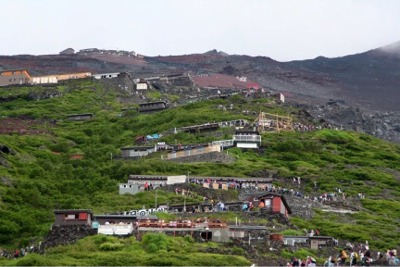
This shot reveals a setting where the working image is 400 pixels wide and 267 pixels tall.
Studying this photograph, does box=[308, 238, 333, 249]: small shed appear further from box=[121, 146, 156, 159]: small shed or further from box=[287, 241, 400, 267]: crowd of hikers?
box=[121, 146, 156, 159]: small shed

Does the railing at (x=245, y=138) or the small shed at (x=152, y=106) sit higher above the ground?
the small shed at (x=152, y=106)

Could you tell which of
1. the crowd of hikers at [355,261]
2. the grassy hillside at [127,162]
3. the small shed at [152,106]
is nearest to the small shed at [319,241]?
the grassy hillside at [127,162]

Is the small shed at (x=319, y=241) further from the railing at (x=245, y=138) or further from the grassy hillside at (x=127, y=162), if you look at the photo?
→ the railing at (x=245, y=138)

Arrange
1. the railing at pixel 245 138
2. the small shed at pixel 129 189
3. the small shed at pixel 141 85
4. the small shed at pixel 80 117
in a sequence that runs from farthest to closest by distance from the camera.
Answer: the small shed at pixel 141 85 < the small shed at pixel 80 117 < the railing at pixel 245 138 < the small shed at pixel 129 189

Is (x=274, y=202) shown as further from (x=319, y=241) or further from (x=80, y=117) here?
(x=80, y=117)

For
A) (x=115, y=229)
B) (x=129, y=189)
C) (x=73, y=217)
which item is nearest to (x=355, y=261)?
(x=115, y=229)

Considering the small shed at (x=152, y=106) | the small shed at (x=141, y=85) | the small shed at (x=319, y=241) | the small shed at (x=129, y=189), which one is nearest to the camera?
the small shed at (x=319, y=241)

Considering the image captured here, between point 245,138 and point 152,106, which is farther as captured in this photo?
point 152,106
